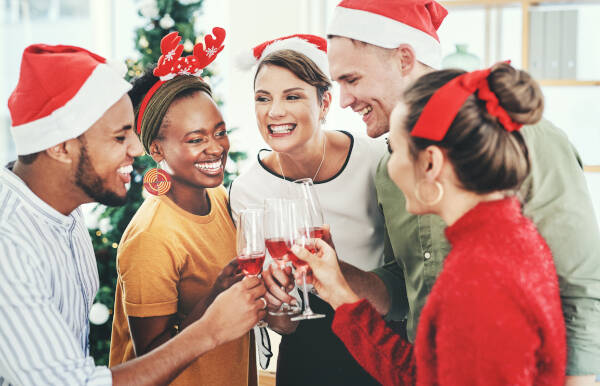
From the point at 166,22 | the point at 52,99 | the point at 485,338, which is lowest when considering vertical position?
the point at 485,338

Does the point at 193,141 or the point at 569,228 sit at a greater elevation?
the point at 193,141

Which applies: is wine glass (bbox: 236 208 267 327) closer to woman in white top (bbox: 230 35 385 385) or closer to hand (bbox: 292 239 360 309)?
hand (bbox: 292 239 360 309)

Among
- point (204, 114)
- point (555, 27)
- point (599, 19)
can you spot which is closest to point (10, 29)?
point (204, 114)

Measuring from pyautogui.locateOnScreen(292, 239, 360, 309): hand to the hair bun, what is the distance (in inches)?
25.5

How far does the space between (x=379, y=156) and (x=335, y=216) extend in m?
0.28

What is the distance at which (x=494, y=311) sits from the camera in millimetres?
1064

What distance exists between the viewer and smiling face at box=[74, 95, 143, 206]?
1610 mm

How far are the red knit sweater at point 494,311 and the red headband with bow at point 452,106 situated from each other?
0.60 feet

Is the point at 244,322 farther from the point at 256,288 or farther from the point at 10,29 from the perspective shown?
the point at 10,29

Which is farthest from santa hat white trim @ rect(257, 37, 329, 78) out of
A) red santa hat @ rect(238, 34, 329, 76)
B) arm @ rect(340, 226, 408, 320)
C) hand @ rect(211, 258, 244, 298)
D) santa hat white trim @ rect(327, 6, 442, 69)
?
hand @ rect(211, 258, 244, 298)

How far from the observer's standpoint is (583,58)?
15.7 feet

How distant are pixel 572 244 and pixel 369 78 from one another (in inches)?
33.0

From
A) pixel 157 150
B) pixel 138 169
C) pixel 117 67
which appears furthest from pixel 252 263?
pixel 138 169

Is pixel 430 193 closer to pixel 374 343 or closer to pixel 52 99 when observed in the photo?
pixel 374 343
